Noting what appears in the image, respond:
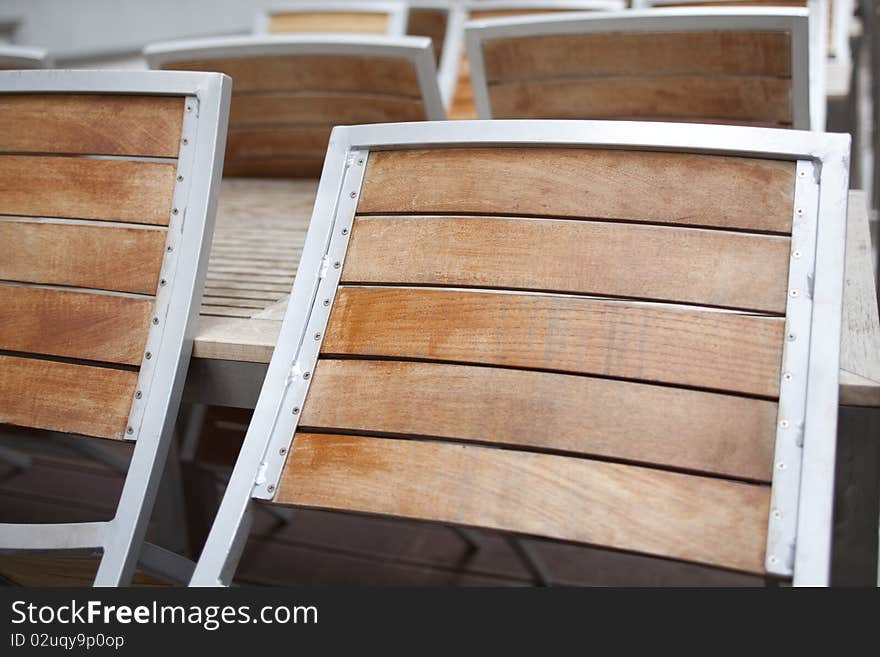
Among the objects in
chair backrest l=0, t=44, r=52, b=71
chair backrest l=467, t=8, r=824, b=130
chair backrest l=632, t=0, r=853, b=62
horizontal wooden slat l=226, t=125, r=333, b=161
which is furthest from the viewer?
chair backrest l=632, t=0, r=853, b=62

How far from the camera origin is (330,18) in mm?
3084

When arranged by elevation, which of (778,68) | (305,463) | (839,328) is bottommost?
(305,463)

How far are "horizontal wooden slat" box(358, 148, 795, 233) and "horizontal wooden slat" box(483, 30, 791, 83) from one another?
30.1 inches

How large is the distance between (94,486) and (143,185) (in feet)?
4.73

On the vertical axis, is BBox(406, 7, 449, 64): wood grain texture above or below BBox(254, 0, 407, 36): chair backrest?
above

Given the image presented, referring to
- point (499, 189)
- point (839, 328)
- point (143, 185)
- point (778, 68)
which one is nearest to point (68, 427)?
point (143, 185)

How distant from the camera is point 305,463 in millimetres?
970

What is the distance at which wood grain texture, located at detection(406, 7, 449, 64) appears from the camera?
3.19 metres

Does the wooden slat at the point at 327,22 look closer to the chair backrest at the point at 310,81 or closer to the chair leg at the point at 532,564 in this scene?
the chair backrest at the point at 310,81

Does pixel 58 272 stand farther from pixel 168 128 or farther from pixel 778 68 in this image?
pixel 778 68

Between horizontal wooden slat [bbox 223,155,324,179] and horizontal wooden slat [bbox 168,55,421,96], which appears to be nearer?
horizontal wooden slat [bbox 168,55,421,96]

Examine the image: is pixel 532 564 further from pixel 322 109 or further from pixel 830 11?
pixel 830 11

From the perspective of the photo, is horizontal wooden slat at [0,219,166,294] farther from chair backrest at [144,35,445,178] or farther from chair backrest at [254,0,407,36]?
chair backrest at [254,0,407,36]

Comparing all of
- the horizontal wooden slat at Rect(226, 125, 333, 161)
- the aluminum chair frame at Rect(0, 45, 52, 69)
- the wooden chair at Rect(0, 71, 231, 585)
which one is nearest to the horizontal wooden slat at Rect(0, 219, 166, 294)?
the wooden chair at Rect(0, 71, 231, 585)
